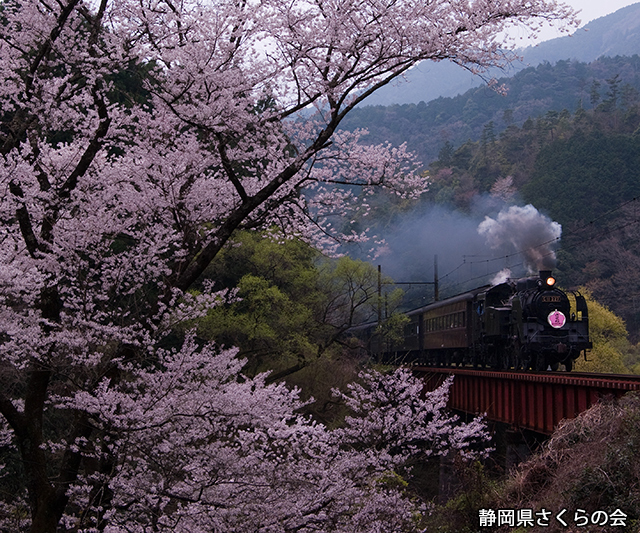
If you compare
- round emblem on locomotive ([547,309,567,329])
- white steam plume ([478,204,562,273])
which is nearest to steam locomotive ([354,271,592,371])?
round emblem on locomotive ([547,309,567,329])

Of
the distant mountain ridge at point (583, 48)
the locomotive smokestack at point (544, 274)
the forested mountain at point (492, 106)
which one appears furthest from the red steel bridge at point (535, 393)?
the distant mountain ridge at point (583, 48)

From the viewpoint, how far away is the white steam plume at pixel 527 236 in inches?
1394

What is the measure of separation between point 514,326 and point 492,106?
101 metres

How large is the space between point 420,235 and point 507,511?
57.5m

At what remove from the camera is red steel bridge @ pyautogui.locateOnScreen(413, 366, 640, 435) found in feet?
33.9

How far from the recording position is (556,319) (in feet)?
56.4

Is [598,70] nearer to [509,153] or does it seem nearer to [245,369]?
[509,153]

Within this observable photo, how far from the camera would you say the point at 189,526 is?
740 centimetres

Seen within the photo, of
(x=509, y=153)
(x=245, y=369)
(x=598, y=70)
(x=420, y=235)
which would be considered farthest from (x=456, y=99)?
(x=245, y=369)

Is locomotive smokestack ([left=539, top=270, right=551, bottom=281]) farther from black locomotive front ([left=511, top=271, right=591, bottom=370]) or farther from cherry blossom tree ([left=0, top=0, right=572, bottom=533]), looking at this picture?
cherry blossom tree ([left=0, top=0, right=572, bottom=533])

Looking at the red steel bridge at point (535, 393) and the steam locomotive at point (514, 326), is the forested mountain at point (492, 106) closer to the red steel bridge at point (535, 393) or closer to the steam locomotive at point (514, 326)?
the steam locomotive at point (514, 326)

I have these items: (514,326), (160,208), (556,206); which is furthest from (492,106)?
(160,208)

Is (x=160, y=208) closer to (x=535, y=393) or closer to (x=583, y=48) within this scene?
(x=535, y=393)

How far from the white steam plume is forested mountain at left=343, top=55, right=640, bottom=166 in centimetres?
5103
